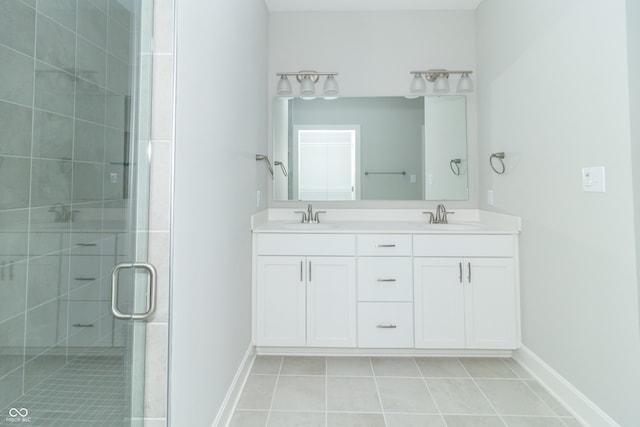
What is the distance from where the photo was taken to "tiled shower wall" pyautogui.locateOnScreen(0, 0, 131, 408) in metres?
0.64

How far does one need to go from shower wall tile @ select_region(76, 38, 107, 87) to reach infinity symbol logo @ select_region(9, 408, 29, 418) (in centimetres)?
70

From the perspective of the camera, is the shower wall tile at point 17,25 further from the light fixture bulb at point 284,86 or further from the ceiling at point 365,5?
the ceiling at point 365,5

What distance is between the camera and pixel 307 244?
225 centimetres

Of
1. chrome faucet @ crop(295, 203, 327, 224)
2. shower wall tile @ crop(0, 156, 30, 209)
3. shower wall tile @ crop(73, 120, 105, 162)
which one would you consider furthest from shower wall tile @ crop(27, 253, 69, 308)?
chrome faucet @ crop(295, 203, 327, 224)

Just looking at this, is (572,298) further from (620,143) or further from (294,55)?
(294,55)

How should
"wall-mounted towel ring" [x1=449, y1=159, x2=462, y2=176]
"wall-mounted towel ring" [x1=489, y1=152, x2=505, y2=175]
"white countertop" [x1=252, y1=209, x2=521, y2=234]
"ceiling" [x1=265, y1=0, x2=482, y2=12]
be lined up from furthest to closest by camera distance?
1. "wall-mounted towel ring" [x1=449, y1=159, x2=462, y2=176]
2. "ceiling" [x1=265, y1=0, x2=482, y2=12]
3. "white countertop" [x1=252, y1=209, x2=521, y2=234]
4. "wall-mounted towel ring" [x1=489, y1=152, x2=505, y2=175]

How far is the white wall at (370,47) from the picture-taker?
2816 millimetres

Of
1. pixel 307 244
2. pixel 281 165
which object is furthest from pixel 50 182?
pixel 281 165

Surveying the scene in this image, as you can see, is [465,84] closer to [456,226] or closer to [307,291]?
[456,226]

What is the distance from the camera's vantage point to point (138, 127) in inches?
39.5

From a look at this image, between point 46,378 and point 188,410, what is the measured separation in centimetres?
59

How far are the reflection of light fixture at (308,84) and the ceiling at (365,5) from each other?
0.51m

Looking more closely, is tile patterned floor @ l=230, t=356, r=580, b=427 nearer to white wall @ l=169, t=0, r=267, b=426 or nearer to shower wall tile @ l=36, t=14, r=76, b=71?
white wall @ l=169, t=0, r=267, b=426

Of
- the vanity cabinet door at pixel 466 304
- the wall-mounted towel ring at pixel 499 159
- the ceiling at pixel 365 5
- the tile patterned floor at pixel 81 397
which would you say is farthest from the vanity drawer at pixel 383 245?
the ceiling at pixel 365 5
